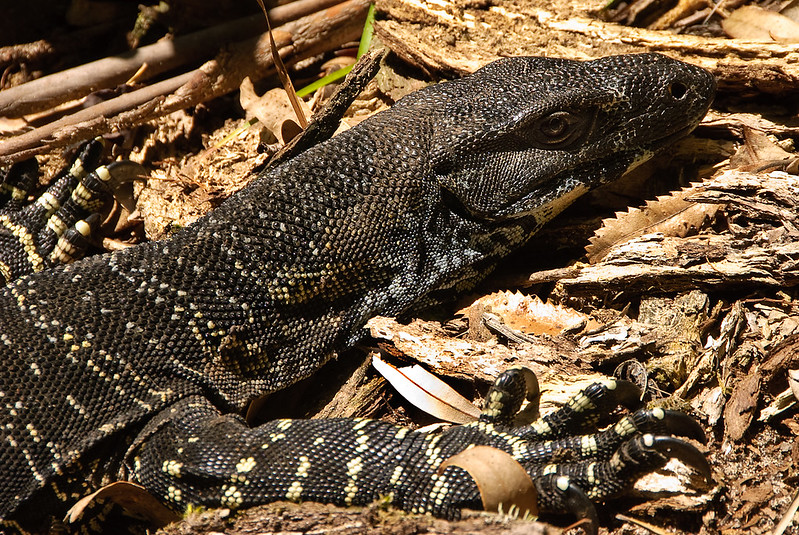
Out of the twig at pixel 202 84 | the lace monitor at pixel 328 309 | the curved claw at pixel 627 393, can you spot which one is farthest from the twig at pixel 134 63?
the curved claw at pixel 627 393

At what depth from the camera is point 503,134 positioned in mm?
4367

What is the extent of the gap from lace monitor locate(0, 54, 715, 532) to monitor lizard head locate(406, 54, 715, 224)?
0.04 feet

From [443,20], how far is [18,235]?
12.5 feet

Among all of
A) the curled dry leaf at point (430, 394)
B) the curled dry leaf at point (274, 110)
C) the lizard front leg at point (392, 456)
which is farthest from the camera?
the curled dry leaf at point (274, 110)

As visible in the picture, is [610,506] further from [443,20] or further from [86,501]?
[443,20]

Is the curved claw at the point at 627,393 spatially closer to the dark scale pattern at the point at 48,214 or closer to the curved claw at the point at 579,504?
the curved claw at the point at 579,504

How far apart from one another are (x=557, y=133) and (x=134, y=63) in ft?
12.3

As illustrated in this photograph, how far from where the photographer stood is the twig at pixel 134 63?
584 cm

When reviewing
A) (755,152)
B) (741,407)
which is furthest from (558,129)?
(741,407)

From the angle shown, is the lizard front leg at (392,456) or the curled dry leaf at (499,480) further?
the lizard front leg at (392,456)

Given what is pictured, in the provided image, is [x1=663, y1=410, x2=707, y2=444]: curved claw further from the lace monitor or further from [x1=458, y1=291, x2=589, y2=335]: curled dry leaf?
[x1=458, y1=291, x2=589, y2=335]: curled dry leaf

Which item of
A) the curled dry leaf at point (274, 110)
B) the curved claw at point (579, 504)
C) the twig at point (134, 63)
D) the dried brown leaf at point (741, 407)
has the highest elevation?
the twig at point (134, 63)

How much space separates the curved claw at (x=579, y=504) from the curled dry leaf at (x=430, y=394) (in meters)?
0.79

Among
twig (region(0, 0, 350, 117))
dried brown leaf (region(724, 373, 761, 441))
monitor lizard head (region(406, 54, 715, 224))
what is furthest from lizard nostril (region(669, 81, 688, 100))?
twig (region(0, 0, 350, 117))
